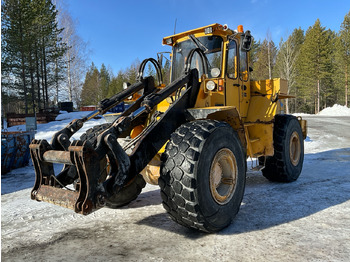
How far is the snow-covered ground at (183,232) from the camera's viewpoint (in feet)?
9.99

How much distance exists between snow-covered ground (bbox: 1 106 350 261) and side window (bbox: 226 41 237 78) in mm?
2209

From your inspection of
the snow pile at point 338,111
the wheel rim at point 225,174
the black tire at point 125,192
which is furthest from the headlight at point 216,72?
the snow pile at point 338,111

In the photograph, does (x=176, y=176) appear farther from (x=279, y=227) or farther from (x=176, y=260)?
(x=279, y=227)

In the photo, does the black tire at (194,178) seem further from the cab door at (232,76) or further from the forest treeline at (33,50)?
the forest treeline at (33,50)

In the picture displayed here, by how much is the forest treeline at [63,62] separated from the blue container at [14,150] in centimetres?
864

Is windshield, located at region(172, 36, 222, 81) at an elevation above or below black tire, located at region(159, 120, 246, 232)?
above

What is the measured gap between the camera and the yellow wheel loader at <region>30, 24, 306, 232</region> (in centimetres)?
314

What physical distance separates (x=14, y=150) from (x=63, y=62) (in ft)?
81.4

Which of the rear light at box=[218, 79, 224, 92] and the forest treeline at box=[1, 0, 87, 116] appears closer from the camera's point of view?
the rear light at box=[218, 79, 224, 92]

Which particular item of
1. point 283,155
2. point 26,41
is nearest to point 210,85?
point 283,155

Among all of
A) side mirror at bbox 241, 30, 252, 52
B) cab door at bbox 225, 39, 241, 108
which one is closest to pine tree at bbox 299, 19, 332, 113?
cab door at bbox 225, 39, 241, 108

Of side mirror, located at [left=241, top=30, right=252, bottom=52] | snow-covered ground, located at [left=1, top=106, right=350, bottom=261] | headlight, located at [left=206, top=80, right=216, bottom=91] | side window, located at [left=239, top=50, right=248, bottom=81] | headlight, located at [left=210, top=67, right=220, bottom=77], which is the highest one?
side mirror, located at [left=241, top=30, right=252, bottom=52]

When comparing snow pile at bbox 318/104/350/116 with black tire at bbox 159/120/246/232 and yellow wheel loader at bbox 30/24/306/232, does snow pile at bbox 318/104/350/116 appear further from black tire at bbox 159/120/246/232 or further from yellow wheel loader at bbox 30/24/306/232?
black tire at bbox 159/120/246/232

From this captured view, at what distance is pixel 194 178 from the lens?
128 inches
